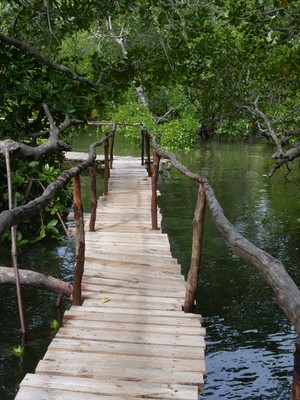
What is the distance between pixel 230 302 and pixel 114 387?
17.0 feet

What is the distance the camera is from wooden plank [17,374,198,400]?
3707mm

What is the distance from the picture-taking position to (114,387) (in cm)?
379

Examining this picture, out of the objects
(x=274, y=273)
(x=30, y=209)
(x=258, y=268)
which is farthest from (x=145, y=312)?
(x=274, y=273)

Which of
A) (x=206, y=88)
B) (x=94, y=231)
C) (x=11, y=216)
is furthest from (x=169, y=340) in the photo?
(x=206, y=88)

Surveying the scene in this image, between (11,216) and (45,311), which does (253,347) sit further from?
(11,216)

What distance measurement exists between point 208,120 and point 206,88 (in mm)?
2537

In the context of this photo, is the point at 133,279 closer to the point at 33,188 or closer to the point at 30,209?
the point at 30,209

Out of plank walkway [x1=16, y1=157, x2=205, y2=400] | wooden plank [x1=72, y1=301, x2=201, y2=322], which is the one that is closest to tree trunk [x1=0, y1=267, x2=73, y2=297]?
plank walkway [x1=16, y1=157, x2=205, y2=400]

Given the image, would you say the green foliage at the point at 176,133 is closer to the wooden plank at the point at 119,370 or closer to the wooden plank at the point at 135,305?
the wooden plank at the point at 135,305

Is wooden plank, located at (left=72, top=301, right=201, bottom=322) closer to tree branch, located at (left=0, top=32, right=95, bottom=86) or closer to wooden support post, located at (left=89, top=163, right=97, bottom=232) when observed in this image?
wooden support post, located at (left=89, top=163, right=97, bottom=232)

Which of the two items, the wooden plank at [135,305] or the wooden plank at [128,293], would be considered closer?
the wooden plank at [135,305]

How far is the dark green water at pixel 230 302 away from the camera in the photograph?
21.3 ft

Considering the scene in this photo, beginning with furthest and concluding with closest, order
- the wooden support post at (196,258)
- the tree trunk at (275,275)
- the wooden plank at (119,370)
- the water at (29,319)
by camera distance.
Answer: the water at (29,319) → the wooden support post at (196,258) → the wooden plank at (119,370) → the tree trunk at (275,275)

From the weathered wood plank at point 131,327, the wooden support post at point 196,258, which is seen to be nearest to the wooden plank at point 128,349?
the weathered wood plank at point 131,327
